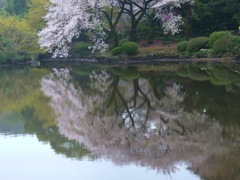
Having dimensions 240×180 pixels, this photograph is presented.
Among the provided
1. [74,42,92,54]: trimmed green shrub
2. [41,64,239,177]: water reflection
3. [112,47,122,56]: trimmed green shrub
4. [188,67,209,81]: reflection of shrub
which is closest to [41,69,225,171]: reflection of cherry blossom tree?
[41,64,239,177]: water reflection

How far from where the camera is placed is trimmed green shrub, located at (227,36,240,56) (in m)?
27.2

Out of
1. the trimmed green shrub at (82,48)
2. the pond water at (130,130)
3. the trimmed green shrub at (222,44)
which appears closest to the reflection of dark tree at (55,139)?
the pond water at (130,130)

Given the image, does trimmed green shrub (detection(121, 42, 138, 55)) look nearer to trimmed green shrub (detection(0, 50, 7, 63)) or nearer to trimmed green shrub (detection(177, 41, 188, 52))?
trimmed green shrub (detection(177, 41, 188, 52))

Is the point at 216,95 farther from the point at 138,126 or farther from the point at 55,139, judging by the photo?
the point at 55,139

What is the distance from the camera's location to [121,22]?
146 feet

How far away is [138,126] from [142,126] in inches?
4.1

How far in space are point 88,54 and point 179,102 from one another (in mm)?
30192

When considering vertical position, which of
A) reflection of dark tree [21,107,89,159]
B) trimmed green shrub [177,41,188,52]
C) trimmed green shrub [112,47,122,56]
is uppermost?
trimmed green shrub [177,41,188,52]

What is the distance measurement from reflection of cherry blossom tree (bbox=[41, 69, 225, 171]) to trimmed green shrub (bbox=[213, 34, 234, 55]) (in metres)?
11.1

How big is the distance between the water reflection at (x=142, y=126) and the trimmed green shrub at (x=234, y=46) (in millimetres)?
9683

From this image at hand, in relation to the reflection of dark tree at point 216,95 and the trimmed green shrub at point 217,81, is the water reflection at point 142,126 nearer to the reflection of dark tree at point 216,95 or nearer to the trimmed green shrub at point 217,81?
the reflection of dark tree at point 216,95

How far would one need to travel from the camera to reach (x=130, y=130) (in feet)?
36.1

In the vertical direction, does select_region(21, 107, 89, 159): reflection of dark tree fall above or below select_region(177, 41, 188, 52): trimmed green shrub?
below

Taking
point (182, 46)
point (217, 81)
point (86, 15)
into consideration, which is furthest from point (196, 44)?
point (217, 81)
